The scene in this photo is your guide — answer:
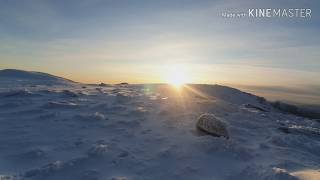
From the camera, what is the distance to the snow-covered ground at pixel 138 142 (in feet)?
30.3

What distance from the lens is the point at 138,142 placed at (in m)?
11.1

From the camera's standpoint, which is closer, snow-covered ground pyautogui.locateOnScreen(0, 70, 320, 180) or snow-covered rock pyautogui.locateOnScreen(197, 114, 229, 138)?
snow-covered ground pyautogui.locateOnScreen(0, 70, 320, 180)

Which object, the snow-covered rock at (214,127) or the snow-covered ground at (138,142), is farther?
the snow-covered rock at (214,127)

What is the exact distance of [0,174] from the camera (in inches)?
345

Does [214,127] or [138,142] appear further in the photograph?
[214,127]

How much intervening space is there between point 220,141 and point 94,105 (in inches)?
218

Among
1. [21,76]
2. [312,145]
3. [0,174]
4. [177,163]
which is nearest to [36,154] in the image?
[0,174]

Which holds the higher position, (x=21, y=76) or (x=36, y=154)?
(x=21, y=76)

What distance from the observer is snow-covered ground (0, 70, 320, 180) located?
9227 millimetres

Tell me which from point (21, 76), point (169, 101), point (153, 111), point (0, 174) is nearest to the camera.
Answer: point (0, 174)

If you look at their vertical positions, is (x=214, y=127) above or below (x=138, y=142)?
above

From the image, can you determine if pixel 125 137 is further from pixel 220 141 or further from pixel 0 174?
pixel 0 174

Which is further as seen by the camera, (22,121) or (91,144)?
(22,121)

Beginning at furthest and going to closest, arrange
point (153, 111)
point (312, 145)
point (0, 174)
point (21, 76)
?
1. point (21, 76)
2. point (153, 111)
3. point (312, 145)
4. point (0, 174)
